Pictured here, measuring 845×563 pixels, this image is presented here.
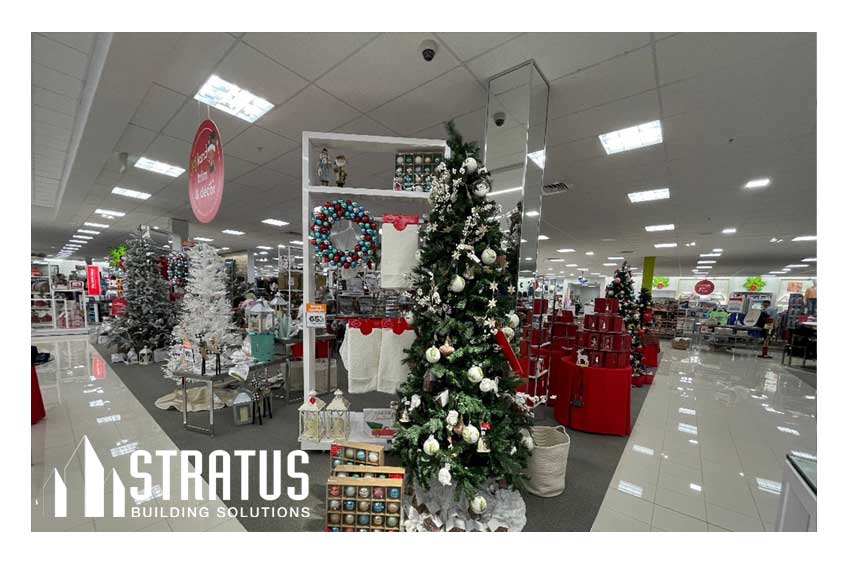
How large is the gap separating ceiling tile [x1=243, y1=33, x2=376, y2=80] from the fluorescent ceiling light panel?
2.32 feet

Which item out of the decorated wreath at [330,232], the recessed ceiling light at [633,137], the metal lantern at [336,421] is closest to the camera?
the decorated wreath at [330,232]

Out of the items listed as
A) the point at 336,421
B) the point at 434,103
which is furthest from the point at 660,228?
the point at 336,421

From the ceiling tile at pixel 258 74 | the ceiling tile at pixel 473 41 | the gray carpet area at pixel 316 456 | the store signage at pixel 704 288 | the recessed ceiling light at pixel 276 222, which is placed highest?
the ceiling tile at pixel 258 74

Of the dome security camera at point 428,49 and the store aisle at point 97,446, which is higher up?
the dome security camera at point 428,49

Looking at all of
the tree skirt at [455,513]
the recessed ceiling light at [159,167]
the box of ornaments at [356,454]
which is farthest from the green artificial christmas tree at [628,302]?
the recessed ceiling light at [159,167]

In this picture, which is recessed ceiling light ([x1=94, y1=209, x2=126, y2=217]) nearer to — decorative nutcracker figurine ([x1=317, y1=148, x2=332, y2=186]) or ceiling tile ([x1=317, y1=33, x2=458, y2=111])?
decorative nutcracker figurine ([x1=317, y1=148, x2=332, y2=186])

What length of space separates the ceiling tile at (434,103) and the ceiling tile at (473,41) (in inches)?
8.5

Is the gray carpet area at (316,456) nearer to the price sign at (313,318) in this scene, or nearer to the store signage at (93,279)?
the price sign at (313,318)

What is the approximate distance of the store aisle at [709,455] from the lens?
234 centimetres

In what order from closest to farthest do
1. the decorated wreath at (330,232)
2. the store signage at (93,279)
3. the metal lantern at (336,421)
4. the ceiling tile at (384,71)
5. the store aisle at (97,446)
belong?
1. the store aisle at (97,446)
2. the ceiling tile at (384,71)
3. the decorated wreath at (330,232)
4. the metal lantern at (336,421)
5. the store signage at (93,279)

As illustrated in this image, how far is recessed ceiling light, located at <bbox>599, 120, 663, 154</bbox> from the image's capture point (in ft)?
11.6

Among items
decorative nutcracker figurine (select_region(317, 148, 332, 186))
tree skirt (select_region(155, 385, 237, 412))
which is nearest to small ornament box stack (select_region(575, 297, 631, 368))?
decorative nutcracker figurine (select_region(317, 148, 332, 186))

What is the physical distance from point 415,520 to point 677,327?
15.5 meters
